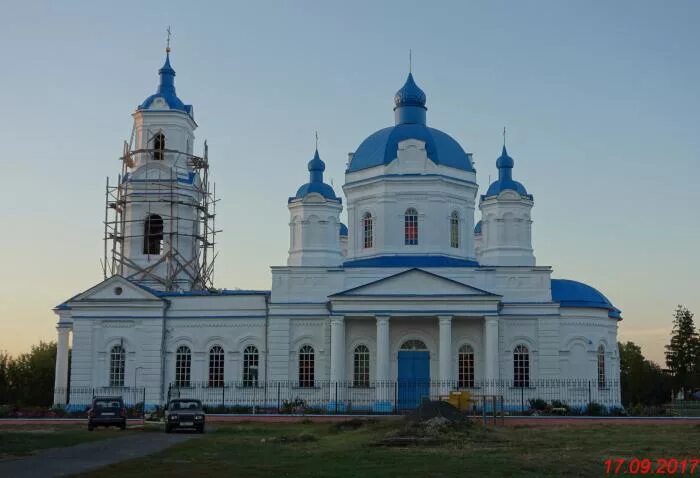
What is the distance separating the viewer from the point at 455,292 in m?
39.6

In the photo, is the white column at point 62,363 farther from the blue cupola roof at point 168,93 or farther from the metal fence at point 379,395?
the blue cupola roof at point 168,93

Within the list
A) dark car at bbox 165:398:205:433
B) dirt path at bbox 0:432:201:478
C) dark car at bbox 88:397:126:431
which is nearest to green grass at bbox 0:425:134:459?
dark car at bbox 88:397:126:431

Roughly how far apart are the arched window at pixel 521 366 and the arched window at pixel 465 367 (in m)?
1.84

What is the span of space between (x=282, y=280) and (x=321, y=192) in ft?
15.9

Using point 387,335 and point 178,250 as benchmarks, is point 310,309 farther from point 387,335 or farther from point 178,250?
point 178,250

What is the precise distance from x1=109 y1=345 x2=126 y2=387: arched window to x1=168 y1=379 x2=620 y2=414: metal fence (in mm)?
2362

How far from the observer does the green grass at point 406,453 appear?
16.4 meters

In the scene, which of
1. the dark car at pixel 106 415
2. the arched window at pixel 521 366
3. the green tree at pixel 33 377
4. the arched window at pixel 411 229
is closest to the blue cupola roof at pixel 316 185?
the arched window at pixel 411 229

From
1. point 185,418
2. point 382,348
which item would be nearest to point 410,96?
point 382,348

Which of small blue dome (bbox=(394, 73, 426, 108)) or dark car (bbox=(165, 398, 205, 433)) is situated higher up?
small blue dome (bbox=(394, 73, 426, 108))

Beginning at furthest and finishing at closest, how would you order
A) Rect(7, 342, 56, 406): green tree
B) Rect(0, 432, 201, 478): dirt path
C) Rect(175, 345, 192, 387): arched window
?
Rect(7, 342, 56, 406): green tree
Rect(175, 345, 192, 387): arched window
Rect(0, 432, 201, 478): dirt path

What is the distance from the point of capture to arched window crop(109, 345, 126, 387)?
41.9 m

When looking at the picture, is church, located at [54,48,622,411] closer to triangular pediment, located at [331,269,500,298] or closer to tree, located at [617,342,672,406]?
triangular pediment, located at [331,269,500,298]

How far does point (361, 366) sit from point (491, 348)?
19.1 ft
